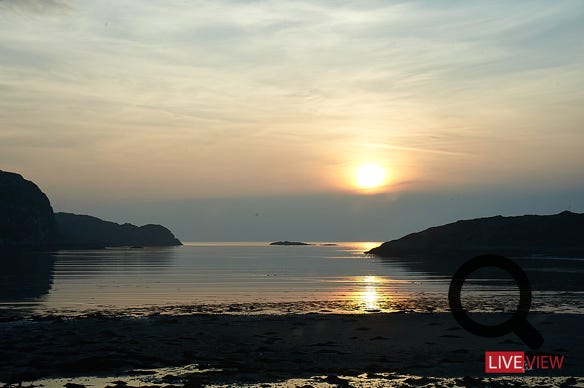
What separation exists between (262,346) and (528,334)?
52.6 ft

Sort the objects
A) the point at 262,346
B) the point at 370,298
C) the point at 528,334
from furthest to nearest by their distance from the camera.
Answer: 1. the point at 370,298
2. the point at 528,334
3. the point at 262,346

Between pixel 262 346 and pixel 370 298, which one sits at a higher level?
pixel 370 298

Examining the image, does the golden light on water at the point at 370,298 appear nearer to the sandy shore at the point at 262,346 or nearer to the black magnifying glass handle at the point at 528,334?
the sandy shore at the point at 262,346

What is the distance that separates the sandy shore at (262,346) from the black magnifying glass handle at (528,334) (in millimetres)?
556

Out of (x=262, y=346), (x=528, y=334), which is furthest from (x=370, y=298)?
(x=262, y=346)

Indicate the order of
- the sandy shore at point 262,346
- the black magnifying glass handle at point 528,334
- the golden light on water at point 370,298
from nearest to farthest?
1. the sandy shore at point 262,346
2. the black magnifying glass handle at point 528,334
3. the golden light on water at point 370,298

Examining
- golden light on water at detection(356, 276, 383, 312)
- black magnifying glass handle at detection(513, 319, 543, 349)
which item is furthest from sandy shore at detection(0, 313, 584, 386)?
golden light on water at detection(356, 276, 383, 312)

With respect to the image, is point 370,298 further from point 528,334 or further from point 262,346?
point 262,346

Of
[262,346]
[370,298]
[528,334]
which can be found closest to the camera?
[262,346]

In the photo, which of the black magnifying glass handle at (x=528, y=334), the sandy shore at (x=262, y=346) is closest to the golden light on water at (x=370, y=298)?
the sandy shore at (x=262, y=346)

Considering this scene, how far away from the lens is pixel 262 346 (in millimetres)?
34250

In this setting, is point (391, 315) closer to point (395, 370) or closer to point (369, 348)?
point (369, 348)

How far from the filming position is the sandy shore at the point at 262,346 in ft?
92.9

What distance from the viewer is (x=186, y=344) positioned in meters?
34.8
